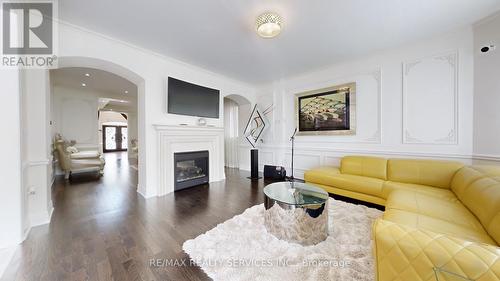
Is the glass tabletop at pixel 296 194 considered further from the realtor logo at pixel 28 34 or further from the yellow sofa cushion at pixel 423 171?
the realtor logo at pixel 28 34

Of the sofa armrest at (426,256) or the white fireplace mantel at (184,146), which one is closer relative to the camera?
the sofa armrest at (426,256)

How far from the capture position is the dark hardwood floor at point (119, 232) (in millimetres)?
1445

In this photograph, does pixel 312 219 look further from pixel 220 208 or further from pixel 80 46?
pixel 80 46

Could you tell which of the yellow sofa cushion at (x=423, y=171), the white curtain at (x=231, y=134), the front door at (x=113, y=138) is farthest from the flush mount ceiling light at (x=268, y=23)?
the front door at (x=113, y=138)

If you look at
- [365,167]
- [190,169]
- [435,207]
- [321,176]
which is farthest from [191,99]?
[435,207]

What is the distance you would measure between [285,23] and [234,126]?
4096 millimetres

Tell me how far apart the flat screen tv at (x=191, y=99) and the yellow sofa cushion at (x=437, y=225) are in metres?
3.61

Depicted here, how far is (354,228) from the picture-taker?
2.00 m

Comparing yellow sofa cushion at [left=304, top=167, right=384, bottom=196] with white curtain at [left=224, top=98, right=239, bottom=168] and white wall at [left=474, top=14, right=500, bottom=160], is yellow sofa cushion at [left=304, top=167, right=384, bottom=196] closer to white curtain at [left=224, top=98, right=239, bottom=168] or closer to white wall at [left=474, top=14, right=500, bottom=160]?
white wall at [left=474, top=14, right=500, bottom=160]

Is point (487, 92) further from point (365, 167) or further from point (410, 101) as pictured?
point (365, 167)

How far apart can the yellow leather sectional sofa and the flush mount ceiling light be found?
2.30 meters

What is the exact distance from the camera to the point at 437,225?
1.42 metres

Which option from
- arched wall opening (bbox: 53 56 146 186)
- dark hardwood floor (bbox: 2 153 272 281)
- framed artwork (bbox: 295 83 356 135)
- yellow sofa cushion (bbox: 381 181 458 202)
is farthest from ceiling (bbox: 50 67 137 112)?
yellow sofa cushion (bbox: 381 181 458 202)

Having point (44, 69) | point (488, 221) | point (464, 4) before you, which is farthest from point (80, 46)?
point (464, 4)
